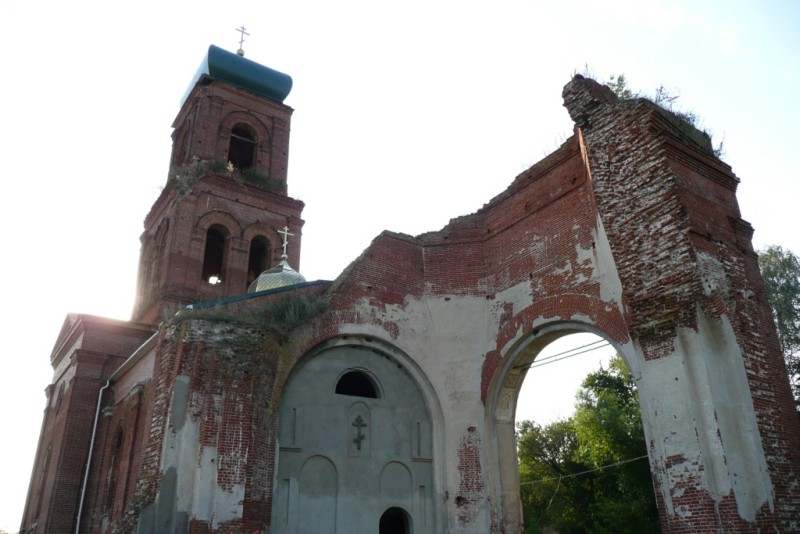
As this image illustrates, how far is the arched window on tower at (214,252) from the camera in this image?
22016 millimetres

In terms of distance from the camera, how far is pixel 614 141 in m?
11.8

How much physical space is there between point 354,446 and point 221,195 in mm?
11755

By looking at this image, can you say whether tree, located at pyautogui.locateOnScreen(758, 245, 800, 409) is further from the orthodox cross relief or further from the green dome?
the green dome

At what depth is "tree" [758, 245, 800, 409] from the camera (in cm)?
2127

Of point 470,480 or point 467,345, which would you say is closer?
point 470,480

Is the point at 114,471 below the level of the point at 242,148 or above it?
below

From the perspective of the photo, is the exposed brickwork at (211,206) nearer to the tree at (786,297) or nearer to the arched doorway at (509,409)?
the arched doorway at (509,409)

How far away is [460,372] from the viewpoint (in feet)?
46.1

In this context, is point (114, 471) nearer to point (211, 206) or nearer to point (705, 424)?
point (211, 206)

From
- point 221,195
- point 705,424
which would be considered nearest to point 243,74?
point 221,195

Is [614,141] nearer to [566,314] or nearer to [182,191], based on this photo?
[566,314]

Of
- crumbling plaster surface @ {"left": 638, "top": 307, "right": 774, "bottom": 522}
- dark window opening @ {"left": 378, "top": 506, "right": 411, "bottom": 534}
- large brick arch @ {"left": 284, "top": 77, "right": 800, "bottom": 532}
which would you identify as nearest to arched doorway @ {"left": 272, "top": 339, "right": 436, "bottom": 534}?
dark window opening @ {"left": 378, "top": 506, "right": 411, "bottom": 534}

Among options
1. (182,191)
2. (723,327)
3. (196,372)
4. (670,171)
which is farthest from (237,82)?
(723,327)

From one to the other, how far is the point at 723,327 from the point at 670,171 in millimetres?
2628
